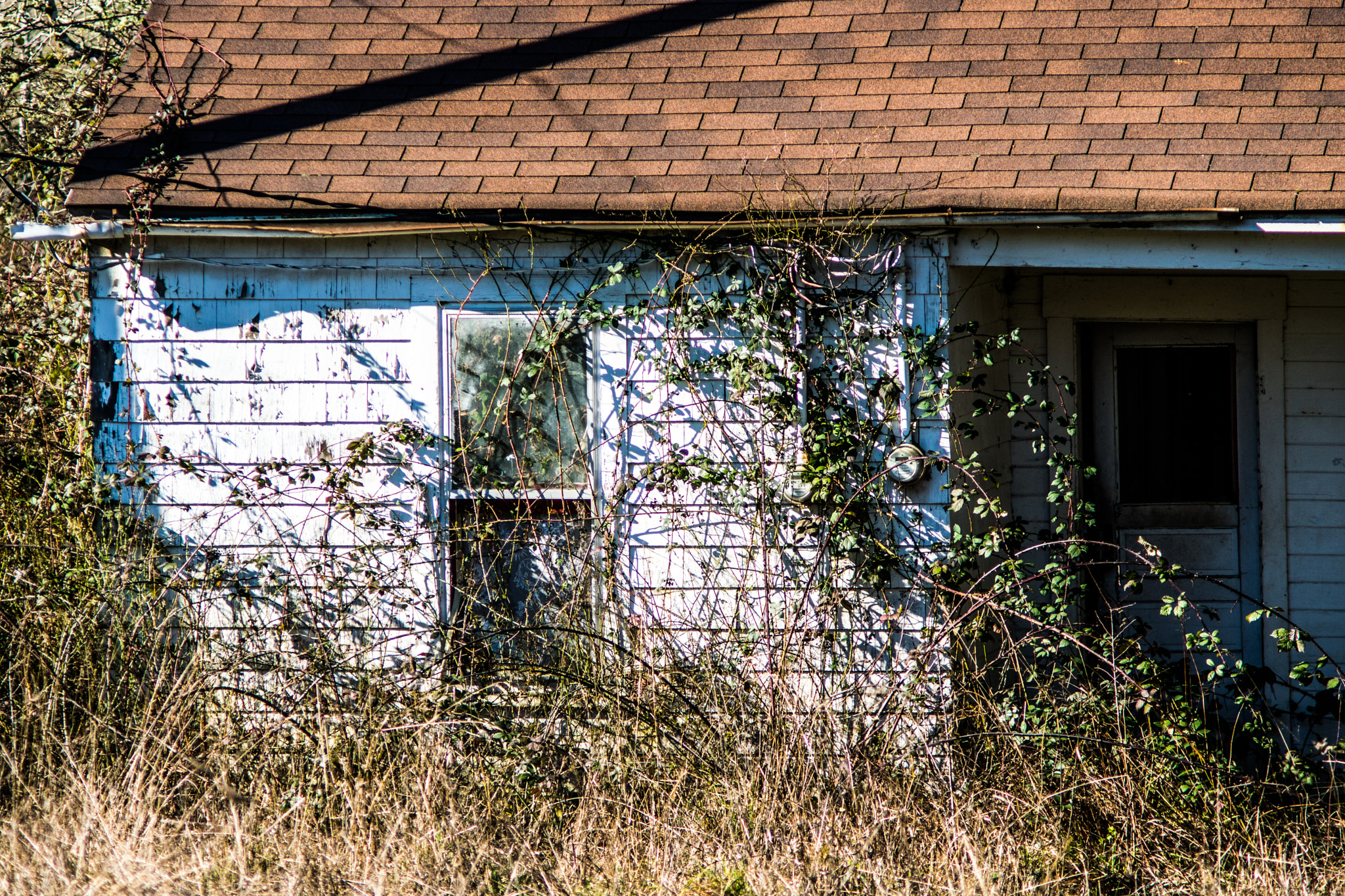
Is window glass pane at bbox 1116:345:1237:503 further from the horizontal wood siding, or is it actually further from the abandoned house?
the horizontal wood siding

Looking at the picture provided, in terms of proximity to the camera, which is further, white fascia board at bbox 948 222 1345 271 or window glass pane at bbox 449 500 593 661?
window glass pane at bbox 449 500 593 661

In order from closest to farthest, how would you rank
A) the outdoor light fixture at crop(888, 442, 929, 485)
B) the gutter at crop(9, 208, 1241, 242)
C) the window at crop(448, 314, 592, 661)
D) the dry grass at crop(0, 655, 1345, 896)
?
1. the dry grass at crop(0, 655, 1345, 896)
2. the gutter at crop(9, 208, 1241, 242)
3. the outdoor light fixture at crop(888, 442, 929, 485)
4. the window at crop(448, 314, 592, 661)

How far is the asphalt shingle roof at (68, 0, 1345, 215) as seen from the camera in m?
5.14

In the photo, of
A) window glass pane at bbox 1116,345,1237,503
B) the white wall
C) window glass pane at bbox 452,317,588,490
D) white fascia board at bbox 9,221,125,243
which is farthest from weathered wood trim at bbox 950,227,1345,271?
white fascia board at bbox 9,221,125,243

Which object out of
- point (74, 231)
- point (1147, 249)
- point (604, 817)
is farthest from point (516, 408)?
point (1147, 249)

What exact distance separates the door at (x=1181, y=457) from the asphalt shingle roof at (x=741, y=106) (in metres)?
1.27

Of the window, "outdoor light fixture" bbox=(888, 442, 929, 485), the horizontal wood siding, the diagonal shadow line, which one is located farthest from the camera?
the horizontal wood siding

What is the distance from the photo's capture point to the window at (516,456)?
535 cm

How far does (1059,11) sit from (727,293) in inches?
93.9

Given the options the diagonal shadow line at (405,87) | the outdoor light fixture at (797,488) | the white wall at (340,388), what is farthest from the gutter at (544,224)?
the outdoor light fixture at (797,488)

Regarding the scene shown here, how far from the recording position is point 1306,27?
5637 millimetres

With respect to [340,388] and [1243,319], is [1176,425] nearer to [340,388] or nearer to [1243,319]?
[1243,319]

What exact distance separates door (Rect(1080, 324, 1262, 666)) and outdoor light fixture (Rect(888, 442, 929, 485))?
161 cm

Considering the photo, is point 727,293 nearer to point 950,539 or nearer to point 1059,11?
point 950,539
